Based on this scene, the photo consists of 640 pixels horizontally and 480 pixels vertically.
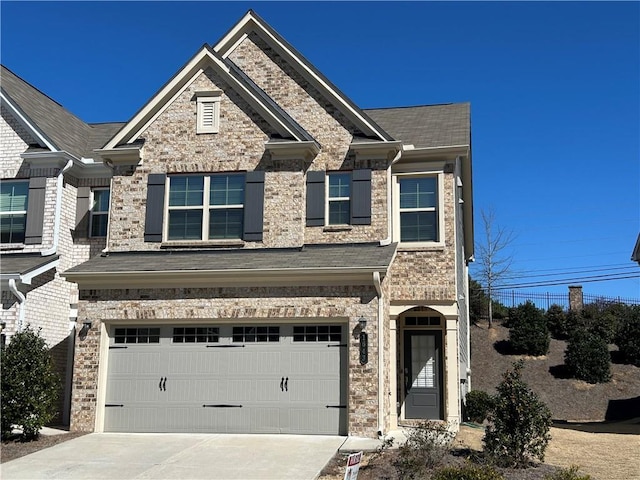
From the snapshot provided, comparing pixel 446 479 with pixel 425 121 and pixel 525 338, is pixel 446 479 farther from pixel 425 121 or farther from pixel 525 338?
pixel 525 338

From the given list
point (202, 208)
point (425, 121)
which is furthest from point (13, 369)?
point (425, 121)

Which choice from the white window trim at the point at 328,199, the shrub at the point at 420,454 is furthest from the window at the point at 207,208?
the shrub at the point at 420,454

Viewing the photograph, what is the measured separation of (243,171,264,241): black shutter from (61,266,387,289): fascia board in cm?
160

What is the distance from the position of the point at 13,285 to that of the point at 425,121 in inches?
438

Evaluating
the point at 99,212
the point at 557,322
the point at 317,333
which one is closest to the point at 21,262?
the point at 99,212

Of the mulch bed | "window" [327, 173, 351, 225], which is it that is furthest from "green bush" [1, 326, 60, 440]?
"window" [327, 173, 351, 225]

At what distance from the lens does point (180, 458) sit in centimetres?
1252

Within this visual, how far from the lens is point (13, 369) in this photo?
1413cm

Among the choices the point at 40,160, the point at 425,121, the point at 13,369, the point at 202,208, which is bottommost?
the point at 13,369

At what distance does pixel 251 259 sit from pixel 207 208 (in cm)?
198

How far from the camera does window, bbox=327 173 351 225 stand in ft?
55.5

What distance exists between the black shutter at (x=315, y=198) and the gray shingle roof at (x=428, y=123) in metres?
2.52

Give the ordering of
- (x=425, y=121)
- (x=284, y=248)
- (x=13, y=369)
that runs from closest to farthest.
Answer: (x=13, y=369), (x=284, y=248), (x=425, y=121)

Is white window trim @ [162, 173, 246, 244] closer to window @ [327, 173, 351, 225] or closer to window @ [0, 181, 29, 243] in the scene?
window @ [327, 173, 351, 225]
